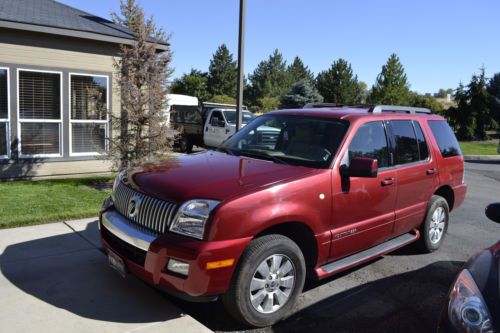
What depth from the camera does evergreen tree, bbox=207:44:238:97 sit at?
7989 centimetres

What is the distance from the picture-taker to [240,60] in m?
8.91

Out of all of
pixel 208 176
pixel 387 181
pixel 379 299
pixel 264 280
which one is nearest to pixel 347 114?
pixel 387 181

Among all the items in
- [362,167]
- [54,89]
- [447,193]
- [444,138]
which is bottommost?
[447,193]

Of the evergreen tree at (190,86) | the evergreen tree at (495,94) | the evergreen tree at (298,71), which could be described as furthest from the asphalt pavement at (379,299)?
the evergreen tree at (298,71)

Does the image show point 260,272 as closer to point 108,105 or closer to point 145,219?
point 145,219

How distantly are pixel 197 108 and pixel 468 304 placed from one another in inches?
726

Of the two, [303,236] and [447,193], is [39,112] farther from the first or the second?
[447,193]

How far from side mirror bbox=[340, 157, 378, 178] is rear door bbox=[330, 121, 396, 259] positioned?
0.13m

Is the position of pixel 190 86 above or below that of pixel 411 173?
above

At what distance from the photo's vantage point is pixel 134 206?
3941 millimetres

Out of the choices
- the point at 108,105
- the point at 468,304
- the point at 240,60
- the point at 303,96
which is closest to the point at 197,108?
the point at 108,105

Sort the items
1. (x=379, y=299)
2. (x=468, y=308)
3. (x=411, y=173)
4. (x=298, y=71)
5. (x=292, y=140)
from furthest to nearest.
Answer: (x=298, y=71)
(x=411, y=173)
(x=292, y=140)
(x=379, y=299)
(x=468, y=308)

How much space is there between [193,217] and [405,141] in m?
3.15

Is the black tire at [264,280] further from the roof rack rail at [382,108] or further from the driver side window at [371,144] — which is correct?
the roof rack rail at [382,108]
